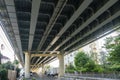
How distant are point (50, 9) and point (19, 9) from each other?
119 inches

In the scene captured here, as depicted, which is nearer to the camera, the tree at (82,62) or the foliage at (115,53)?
the foliage at (115,53)

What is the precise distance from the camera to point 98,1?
763 inches

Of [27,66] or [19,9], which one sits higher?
[19,9]

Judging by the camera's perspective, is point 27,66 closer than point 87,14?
No

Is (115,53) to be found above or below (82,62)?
above

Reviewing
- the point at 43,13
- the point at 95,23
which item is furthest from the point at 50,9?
the point at 95,23

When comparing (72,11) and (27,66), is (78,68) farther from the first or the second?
(72,11)

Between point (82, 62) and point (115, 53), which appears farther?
point (82, 62)

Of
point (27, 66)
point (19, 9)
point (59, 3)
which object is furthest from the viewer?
point (27, 66)

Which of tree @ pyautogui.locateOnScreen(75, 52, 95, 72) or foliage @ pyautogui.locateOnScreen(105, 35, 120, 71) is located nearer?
foliage @ pyautogui.locateOnScreen(105, 35, 120, 71)

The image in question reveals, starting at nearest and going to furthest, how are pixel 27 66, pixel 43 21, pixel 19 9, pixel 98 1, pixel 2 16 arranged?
pixel 98 1 < pixel 19 9 < pixel 2 16 < pixel 43 21 < pixel 27 66

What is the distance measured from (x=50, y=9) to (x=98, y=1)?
4844mm

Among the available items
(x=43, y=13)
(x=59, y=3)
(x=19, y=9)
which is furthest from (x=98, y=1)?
(x=19, y=9)

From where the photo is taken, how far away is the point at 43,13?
22188 mm
